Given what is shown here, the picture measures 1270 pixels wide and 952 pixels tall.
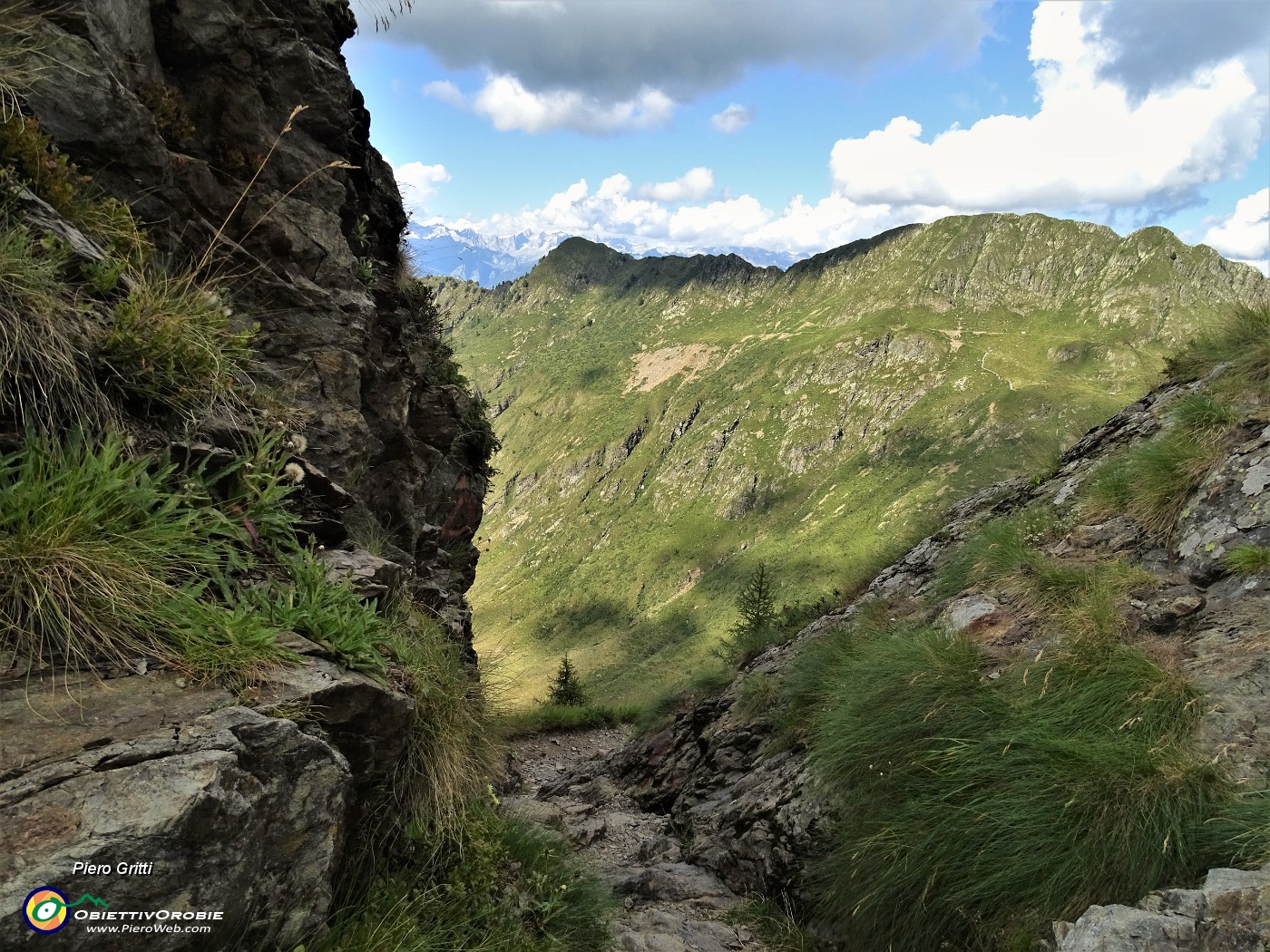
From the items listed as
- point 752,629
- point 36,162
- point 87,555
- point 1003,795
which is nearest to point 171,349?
point 87,555

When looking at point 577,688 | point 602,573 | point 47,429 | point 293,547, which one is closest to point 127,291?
point 47,429

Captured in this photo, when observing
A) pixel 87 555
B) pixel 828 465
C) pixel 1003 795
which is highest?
pixel 828 465

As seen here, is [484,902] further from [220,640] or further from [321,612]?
[220,640]

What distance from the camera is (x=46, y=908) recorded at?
7.32 ft

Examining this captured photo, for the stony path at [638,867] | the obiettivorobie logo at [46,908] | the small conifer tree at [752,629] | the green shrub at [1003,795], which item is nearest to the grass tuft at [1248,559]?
the green shrub at [1003,795]

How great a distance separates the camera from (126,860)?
97.1 inches

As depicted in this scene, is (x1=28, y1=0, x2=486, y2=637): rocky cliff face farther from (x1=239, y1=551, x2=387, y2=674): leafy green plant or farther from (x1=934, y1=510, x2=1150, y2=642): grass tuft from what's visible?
(x1=934, y1=510, x2=1150, y2=642): grass tuft

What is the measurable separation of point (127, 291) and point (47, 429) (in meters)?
1.52

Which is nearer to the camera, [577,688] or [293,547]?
[293,547]

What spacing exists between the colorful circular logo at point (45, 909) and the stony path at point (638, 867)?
3672 millimetres

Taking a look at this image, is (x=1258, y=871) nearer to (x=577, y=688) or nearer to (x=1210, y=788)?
(x=1210, y=788)

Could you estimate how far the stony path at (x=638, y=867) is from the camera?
19.0 ft

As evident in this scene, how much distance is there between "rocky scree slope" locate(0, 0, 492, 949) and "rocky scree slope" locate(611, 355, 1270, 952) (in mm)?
3850

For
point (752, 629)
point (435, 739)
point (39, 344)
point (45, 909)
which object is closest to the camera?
point (45, 909)
